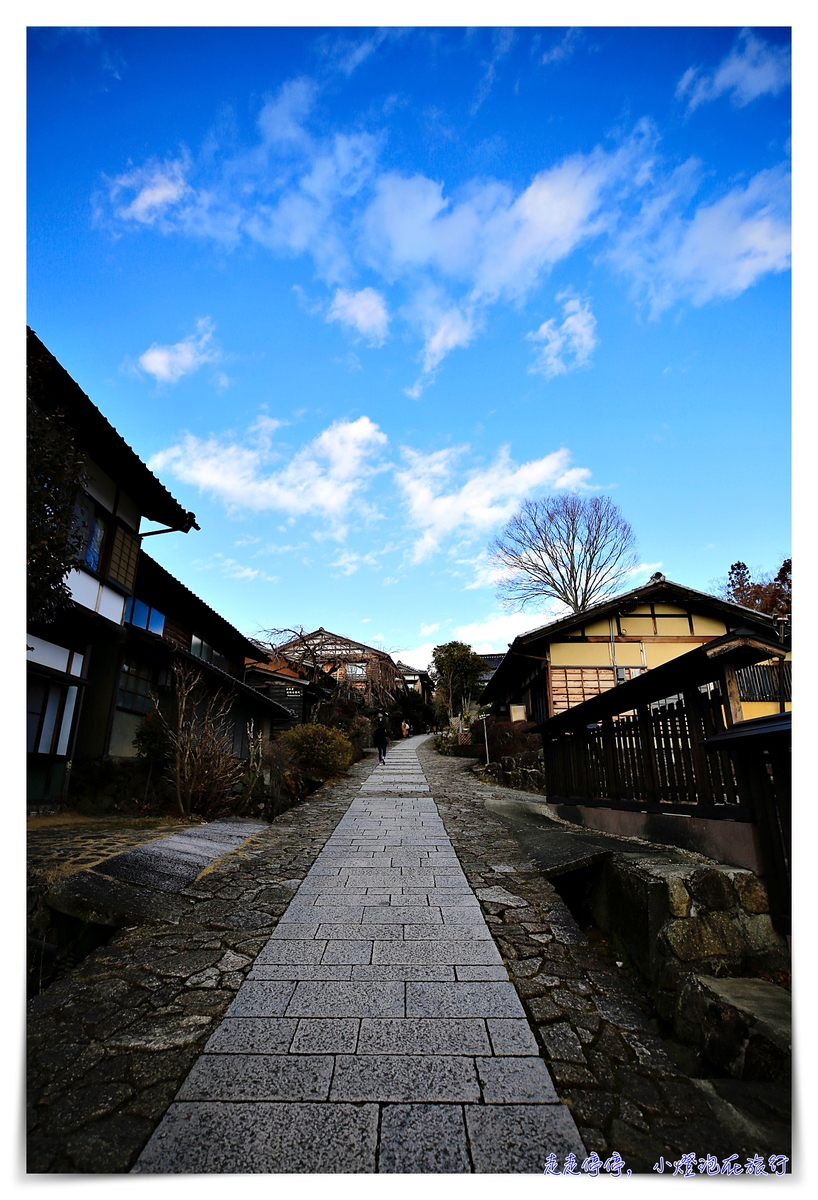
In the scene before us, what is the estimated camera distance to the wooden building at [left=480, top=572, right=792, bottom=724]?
712 inches

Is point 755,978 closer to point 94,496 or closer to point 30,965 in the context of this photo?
point 30,965

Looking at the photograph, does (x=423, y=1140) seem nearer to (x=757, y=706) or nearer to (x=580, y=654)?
(x=757, y=706)

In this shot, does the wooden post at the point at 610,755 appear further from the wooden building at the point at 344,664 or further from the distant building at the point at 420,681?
the distant building at the point at 420,681

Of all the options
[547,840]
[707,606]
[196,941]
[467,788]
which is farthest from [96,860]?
[707,606]

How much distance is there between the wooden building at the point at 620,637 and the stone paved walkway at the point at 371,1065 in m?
14.3

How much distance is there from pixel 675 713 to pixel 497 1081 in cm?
411

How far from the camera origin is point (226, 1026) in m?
2.97

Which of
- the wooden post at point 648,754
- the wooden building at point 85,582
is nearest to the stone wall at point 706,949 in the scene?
the wooden post at point 648,754

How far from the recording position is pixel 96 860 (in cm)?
550

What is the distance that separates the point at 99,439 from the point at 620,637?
16.6 meters

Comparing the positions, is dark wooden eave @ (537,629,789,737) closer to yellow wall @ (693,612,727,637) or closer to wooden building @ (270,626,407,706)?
yellow wall @ (693,612,727,637)

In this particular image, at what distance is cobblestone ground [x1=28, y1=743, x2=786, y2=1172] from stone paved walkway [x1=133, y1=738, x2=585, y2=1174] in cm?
5

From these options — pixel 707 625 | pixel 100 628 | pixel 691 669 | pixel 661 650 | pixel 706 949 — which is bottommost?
pixel 706 949

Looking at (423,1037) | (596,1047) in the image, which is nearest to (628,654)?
(596,1047)
